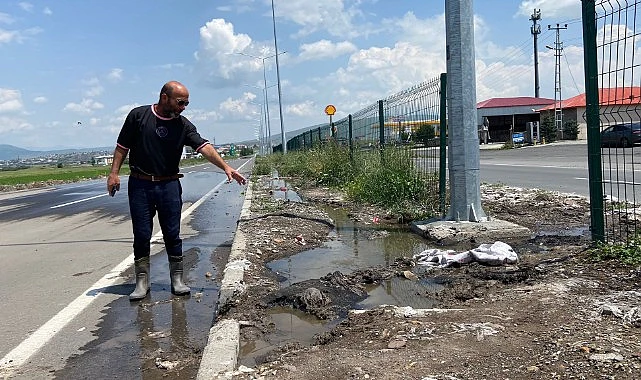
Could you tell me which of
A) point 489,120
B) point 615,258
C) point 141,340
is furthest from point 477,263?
point 489,120

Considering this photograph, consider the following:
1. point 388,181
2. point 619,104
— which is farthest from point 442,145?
point 619,104

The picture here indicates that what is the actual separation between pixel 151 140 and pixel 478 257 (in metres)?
3.30

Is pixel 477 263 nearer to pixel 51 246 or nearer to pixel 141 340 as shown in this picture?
pixel 141 340

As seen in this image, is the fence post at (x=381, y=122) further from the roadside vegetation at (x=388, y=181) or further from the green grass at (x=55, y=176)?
the green grass at (x=55, y=176)

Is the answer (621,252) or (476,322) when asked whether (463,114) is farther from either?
(476,322)

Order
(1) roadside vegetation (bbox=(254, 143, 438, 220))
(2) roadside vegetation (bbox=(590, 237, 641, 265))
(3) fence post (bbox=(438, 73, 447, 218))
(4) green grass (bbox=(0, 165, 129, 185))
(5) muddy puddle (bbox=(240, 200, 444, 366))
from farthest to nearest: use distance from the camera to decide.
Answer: (4) green grass (bbox=(0, 165, 129, 185)) < (1) roadside vegetation (bbox=(254, 143, 438, 220)) < (3) fence post (bbox=(438, 73, 447, 218)) < (2) roadside vegetation (bbox=(590, 237, 641, 265)) < (5) muddy puddle (bbox=(240, 200, 444, 366))

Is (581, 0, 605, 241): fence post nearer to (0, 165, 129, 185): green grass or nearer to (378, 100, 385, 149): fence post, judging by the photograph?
(378, 100, 385, 149): fence post

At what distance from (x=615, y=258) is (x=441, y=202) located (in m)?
3.72

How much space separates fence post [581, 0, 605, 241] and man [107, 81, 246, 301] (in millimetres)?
3321

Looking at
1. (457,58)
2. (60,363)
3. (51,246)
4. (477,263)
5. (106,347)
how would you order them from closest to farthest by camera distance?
1. (60,363)
2. (106,347)
3. (477,263)
4. (457,58)
5. (51,246)

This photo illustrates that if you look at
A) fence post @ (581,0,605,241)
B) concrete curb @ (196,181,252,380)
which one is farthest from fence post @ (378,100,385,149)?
concrete curb @ (196,181,252,380)

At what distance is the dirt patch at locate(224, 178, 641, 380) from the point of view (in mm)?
2965

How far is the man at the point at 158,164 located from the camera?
17.1 ft

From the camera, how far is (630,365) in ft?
9.17
